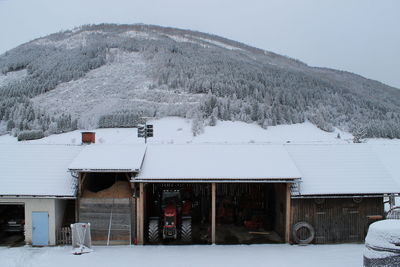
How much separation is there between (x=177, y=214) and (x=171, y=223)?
1.36 meters

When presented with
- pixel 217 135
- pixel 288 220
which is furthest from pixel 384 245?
pixel 217 135

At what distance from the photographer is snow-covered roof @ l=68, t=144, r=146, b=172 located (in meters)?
14.5

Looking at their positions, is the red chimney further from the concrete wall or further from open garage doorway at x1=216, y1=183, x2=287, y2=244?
open garage doorway at x1=216, y1=183, x2=287, y2=244

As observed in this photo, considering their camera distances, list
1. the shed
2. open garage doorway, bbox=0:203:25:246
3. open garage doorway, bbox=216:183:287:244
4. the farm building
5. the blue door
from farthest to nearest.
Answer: open garage doorway, bbox=216:183:287:244, open garage doorway, bbox=0:203:25:246, the shed, the farm building, the blue door

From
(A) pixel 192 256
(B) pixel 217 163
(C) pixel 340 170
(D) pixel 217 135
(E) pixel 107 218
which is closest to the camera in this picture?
(A) pixel 192 256

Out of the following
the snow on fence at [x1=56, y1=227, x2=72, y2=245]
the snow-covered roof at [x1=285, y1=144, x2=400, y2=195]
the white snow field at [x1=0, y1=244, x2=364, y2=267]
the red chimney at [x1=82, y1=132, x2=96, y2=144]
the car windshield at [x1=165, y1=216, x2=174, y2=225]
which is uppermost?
the red chimney at [x1=82, y1=132, x2=96, y2=144]

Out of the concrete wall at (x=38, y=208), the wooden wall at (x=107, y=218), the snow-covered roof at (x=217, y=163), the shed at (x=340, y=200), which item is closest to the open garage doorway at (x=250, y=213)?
the shed at (x=340, y=200)

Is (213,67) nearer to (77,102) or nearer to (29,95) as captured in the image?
(77,102)

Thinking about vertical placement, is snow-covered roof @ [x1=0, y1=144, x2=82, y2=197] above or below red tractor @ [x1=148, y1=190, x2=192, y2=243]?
above

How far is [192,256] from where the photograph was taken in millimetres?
13516

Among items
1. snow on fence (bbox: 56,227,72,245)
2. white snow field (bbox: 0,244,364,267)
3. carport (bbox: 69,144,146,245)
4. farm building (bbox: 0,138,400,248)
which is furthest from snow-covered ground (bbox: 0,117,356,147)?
white snow field (bbox: 0,244,364,267)

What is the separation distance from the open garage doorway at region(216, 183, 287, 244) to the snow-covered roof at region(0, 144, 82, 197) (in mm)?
7474

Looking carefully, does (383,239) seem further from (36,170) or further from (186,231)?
(36,170)

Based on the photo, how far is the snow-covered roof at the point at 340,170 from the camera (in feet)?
49.1
